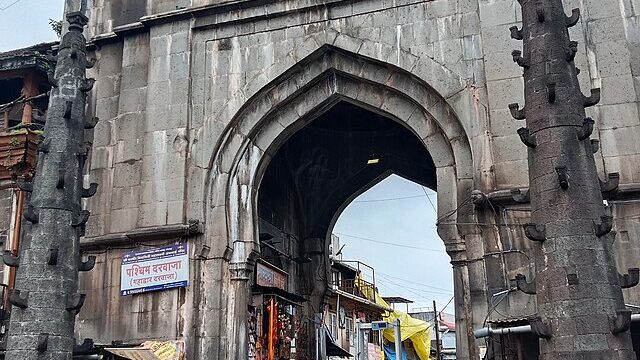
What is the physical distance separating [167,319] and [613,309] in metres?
7.89

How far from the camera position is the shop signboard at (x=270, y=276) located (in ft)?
46.5

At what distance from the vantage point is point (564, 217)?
22.9ft

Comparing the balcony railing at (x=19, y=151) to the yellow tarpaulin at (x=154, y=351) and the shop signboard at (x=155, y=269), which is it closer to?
the shop signboard at (x=155, y=269)

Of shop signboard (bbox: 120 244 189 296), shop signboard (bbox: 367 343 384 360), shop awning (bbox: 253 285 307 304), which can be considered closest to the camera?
shop signboard (bbox: 120 244 189 296)

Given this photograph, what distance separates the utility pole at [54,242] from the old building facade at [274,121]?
3189 mm

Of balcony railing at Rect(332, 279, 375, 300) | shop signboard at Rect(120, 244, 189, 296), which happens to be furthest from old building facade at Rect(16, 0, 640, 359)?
balcony railing at Rect(332, 279, 375, 300)

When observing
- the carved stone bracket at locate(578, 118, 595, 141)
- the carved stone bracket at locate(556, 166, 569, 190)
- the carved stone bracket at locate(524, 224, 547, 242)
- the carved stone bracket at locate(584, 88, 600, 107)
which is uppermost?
the carved stone bracket at locate(584, 88, 600, 107)

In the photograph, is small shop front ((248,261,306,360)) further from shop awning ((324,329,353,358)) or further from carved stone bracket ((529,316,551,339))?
carved stone bracket ((529,316,551,339))

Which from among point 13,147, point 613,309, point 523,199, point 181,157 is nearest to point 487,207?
point 523,199

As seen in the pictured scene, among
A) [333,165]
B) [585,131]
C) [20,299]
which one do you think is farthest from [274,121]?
[585,131]

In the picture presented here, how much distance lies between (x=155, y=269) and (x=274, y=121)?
11.9 ft

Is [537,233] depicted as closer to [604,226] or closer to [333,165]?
[604,226]

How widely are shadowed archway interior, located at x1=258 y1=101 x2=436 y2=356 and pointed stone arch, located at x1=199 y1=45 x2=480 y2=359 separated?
3775mm

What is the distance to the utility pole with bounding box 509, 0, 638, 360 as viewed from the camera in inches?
258
